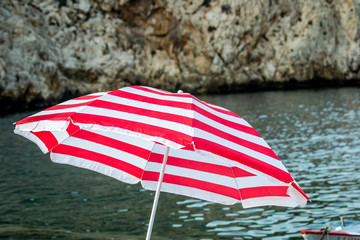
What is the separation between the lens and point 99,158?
4.66 metres

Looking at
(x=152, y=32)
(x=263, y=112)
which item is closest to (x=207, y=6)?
(x=152, y=32)


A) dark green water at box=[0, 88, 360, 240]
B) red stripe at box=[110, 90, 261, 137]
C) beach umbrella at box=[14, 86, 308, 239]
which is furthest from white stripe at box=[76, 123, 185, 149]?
dark green water at box=[0, 88, 360, 240]

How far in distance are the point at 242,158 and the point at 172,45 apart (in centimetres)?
4494

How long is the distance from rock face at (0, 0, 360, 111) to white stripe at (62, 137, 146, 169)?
2962 centimetres

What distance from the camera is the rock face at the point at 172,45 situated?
117ft

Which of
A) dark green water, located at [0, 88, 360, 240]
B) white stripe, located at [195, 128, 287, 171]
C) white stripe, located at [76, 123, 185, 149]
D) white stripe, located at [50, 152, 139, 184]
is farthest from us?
dark green water, located at [0, 88, 360, 240]

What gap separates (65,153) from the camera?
183 inches

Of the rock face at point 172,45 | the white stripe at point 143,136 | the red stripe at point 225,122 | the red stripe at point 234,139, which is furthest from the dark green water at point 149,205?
the rock face at point 172,45

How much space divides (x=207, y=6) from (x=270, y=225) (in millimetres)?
42766

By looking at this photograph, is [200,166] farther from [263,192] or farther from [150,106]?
[150,106]

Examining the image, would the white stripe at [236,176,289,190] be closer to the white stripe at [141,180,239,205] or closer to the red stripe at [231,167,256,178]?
the red stripe at [231,167,256,178]

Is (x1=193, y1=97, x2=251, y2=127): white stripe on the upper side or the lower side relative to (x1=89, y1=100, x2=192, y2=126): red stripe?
lower

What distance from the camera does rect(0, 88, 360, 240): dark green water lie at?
8492 millimetres

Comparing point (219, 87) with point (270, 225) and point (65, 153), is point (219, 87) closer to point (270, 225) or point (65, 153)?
point (270, 225)
